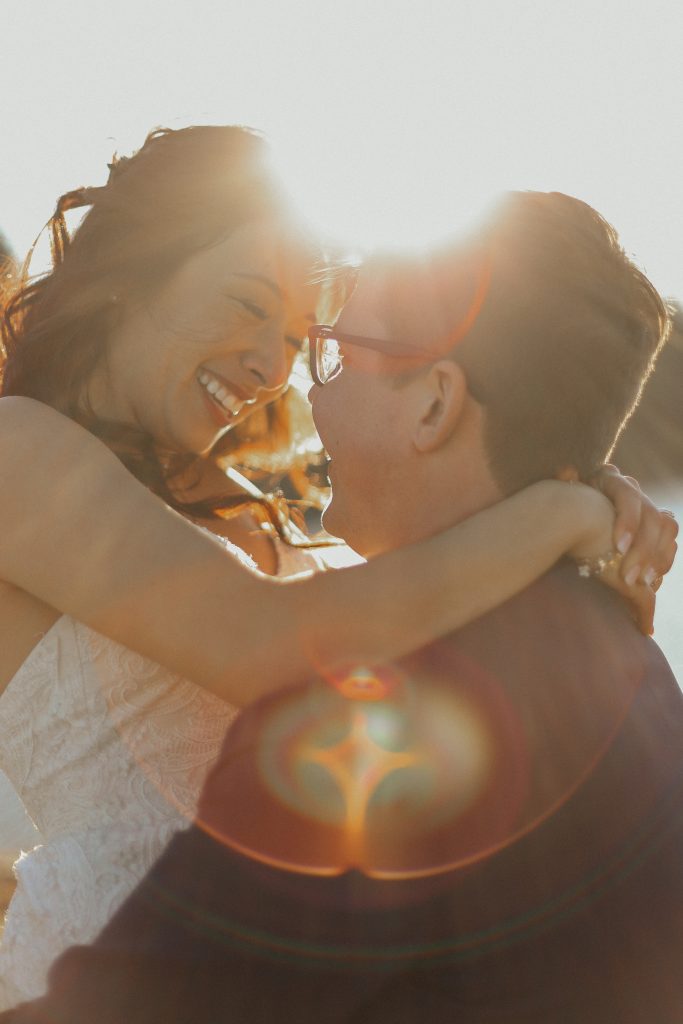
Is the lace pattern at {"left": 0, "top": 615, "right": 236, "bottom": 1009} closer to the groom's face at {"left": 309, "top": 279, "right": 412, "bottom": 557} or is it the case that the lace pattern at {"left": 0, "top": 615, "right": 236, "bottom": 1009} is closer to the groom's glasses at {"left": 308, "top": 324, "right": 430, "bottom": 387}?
the groom's face at {"left": 309, "top": 279, "right": 412, "bottom": 557}

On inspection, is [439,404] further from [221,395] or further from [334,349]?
[221,395]

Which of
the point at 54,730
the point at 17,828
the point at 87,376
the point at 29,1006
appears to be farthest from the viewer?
the point at 17,828

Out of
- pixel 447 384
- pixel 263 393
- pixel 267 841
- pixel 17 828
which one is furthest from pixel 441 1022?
pixel 17 828

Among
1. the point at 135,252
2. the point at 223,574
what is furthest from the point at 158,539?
the point at 135,252

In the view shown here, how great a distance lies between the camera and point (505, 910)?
1.88 m

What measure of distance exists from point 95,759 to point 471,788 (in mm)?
1250

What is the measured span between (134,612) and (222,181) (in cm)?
163

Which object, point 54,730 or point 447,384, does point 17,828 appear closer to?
point 54,730

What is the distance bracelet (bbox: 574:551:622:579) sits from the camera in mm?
2245

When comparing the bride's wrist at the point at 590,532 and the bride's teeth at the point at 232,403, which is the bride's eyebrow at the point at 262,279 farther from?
the bride's wrist at the point at 590,532

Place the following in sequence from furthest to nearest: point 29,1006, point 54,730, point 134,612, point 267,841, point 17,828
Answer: point 17,828, point 54,730, point 134,612, point 29,1006, point 267,841

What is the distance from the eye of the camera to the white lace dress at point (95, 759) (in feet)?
8.79

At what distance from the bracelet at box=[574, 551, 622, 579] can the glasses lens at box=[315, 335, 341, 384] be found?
0.77 meters

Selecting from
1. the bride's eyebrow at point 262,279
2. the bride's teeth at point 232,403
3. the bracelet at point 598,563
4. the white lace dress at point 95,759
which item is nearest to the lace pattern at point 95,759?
the white lace dress at point 95,759
